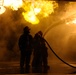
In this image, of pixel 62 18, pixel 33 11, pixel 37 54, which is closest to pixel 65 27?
pixel 62 18

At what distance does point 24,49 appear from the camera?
604 inches

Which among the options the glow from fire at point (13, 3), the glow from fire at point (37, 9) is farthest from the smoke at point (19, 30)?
the glow from fire at point (13, 3)

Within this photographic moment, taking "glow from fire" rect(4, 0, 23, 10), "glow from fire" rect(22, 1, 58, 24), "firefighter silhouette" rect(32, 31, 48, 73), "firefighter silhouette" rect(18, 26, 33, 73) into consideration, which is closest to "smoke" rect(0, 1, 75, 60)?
"glow from fire" rect(22, 1, 58, 24)

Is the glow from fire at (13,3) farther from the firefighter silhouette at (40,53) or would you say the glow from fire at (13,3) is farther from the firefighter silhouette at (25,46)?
the firefighter silhouette at (40,53)

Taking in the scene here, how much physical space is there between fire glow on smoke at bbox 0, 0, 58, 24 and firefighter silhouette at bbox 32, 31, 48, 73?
3764 millimetres

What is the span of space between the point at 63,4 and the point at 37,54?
16.4 ft

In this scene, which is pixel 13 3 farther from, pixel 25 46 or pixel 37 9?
pixel 25 46

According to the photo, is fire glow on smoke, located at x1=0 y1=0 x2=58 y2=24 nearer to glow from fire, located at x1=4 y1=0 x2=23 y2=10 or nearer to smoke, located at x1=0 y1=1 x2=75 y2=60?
glow from fire, located at x1=4 y1=0 x2=23 y2=10

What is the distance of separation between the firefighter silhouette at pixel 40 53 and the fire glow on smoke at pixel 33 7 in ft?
12.3

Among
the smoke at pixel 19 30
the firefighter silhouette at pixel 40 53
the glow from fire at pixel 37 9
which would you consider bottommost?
the firefighter silhouette at pixel 40 53

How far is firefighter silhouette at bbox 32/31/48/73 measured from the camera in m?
15.2

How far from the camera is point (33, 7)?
62.9 feet

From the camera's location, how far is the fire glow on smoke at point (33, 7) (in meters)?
18.7

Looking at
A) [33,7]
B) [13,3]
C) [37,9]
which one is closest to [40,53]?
[13,3]
